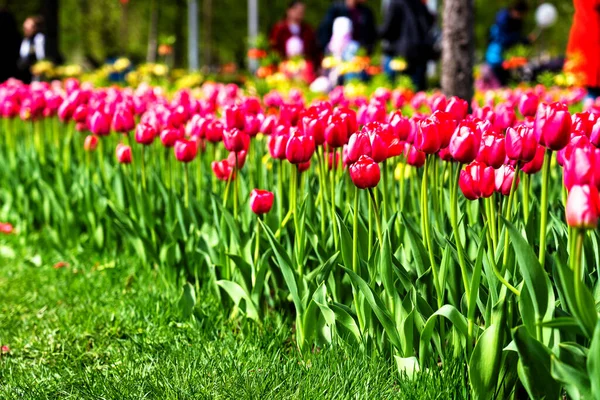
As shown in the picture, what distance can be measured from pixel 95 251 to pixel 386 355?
2.16 metres

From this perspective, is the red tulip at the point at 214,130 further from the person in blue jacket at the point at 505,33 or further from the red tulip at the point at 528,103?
the person in blue jacket at the point at 505,33

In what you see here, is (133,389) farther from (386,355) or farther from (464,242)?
(464,242)

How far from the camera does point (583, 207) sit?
4.94ft

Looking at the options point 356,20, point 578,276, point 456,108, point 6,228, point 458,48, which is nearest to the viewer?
point 578,276

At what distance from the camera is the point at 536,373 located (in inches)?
74.0

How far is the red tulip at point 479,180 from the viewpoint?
2.07m

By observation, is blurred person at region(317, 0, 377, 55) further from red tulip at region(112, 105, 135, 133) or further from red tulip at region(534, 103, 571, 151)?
red tulip at region(534, 103, 571, 151)

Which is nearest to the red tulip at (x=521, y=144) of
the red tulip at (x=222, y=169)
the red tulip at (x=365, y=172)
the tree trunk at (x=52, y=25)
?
the red tulip at (x=365, y=172)

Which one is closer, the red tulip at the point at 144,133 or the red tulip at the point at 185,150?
the red tulip at the point at 185,150

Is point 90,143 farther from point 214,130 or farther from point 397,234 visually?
point 397,234

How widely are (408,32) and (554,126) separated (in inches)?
318

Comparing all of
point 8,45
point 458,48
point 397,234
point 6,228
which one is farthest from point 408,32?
point 397,234

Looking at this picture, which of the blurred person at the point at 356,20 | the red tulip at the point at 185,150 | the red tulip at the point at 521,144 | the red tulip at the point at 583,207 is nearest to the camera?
the red tulip at the point at 583,207

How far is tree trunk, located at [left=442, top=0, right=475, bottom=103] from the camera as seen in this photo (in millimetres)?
5465
